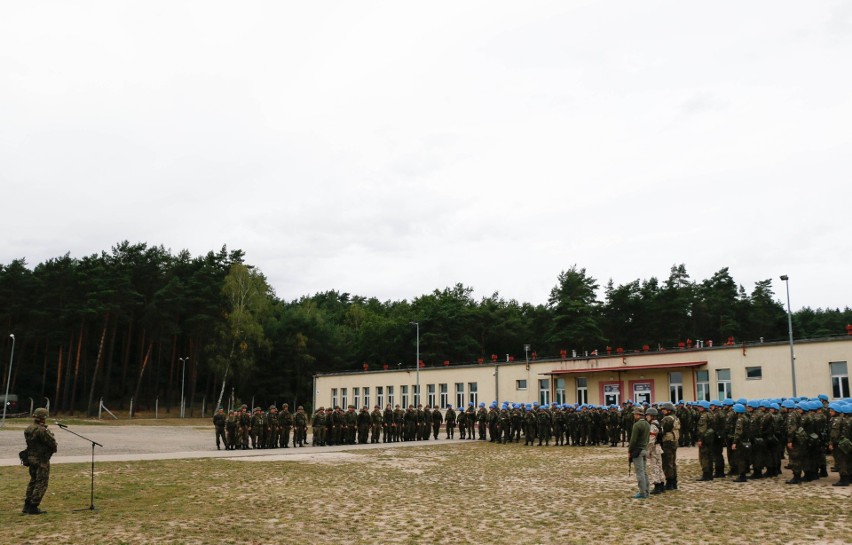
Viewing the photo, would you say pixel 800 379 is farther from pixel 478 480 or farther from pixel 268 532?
pixel 268 532

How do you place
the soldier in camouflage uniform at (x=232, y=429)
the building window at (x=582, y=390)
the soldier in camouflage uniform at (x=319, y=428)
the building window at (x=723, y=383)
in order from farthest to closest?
the building window at (x=582, y=390) < the building window at (x=723, y=383) < the soldier in camouflage uniform at (x=319, y=428) < the soldier in camouflage uniform at (x=232, y=429)

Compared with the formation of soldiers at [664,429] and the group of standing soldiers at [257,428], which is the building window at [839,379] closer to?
the formation of soldiers at [664,429]

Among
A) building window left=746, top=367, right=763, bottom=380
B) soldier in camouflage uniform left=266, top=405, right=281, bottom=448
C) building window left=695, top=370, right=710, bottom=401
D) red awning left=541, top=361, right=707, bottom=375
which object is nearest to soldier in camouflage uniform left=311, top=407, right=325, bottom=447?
soldier in camouflage uniform left=266, top=405, right=281, bottom=448

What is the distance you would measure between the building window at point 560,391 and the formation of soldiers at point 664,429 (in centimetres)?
1170

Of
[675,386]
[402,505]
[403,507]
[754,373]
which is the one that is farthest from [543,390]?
[403,507]

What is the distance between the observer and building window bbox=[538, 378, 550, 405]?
1840 inches

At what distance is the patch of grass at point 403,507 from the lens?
31.9 feet

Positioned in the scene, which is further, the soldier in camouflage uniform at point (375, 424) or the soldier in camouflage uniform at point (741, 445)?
the soldier in camouflage uniform at point (375, 424)

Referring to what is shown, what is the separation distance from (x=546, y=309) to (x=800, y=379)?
53.2m

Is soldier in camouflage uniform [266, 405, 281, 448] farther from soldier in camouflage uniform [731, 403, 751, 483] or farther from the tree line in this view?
the tree line

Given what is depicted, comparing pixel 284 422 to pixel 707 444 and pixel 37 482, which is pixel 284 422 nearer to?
pixel 37 482

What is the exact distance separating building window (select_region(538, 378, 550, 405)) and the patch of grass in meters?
27.8

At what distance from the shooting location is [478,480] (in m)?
16.6

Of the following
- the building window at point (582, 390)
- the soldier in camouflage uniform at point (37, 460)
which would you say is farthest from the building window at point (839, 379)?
the soldier in camouflage uniform at point (37, 460)
